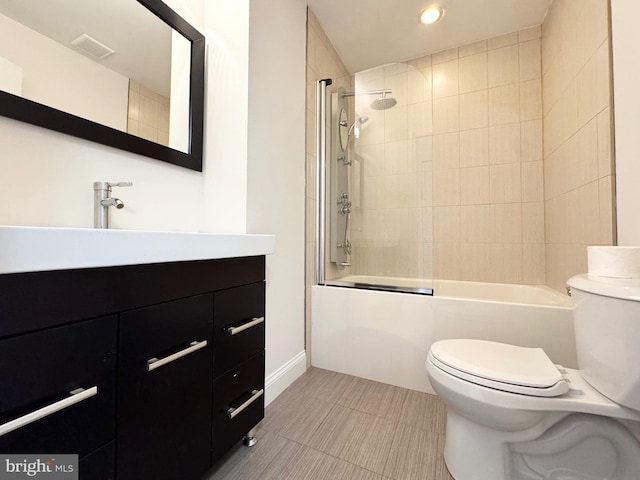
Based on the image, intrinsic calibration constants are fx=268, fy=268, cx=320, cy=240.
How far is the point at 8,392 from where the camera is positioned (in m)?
0.48

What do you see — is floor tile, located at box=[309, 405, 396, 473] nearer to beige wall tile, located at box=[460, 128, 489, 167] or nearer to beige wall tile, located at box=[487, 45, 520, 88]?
beige wall tile, located at box=[460, 128, 489, 167]

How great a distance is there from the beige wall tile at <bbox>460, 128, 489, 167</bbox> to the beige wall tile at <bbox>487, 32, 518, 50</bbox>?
651 millimetres

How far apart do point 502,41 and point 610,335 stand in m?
2.35

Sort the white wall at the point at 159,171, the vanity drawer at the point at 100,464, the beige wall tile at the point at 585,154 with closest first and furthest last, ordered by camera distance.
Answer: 1. the vanity drawer at the point at 100,464
2. the white wall at the point at 159,171
3. the beige wall tile at the point at 585,154

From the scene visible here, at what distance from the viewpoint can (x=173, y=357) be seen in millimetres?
749

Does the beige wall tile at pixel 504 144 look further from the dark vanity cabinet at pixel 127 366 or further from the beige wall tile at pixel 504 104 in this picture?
the dark vanity cabinet at pixel 127 366

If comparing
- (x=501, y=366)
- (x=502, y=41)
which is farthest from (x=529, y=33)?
(x=501, y=366)

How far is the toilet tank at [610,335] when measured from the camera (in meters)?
0.74

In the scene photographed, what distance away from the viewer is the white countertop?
→ 466mm

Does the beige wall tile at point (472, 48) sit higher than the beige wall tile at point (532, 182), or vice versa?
the beige wall tile at point (472, 48)

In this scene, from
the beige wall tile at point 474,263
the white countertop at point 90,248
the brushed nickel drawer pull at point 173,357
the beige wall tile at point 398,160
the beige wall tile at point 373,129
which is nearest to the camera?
the white countertop at point 90,248

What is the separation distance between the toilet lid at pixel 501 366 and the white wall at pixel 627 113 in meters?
0.65

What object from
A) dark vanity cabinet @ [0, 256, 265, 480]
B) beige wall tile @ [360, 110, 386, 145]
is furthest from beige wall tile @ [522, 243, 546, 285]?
dark vanity cabinet @ [0, 256, 265, 480]

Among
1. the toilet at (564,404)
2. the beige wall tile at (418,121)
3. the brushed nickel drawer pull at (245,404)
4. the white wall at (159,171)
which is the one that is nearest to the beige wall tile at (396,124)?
the beige wall tile at (418,121)
